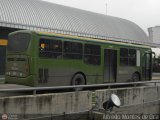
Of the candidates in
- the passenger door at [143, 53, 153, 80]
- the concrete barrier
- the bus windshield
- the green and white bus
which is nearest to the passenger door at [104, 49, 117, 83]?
the green and white bus

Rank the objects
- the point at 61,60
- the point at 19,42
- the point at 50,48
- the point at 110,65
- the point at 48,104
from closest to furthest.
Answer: the point at 48,104
the point at 50,48
the point at 19,42
the point at 61,60
the point at 110,65

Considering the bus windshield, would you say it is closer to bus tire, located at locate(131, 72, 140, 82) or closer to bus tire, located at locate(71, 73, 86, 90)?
bus tire, located at locate(71, 73, 86, 90)

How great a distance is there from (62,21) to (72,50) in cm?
2266

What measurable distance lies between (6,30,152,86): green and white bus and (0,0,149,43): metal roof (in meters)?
15.0

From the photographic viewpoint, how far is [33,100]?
9055 mm

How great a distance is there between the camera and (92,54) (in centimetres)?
1590

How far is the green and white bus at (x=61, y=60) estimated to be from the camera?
13.0 m

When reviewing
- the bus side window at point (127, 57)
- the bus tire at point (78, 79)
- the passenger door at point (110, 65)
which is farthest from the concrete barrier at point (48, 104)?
the bus side window at point (127, 57)

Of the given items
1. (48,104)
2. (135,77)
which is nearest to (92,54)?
(135,77)

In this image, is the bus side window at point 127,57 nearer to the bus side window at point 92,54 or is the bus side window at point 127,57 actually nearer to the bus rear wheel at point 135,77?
the bus rear wheel at point 135,77

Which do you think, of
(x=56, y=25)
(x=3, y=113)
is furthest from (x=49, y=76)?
(x=56, y=25)

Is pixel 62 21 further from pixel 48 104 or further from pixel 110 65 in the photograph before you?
pixel 48 104

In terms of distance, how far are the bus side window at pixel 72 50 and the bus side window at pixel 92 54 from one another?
0.47 metres

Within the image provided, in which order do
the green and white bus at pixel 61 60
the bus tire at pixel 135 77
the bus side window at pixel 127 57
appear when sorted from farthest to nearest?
the bus tire at pixel 135 77
the bus side window at pixel 127 57
the green and white bus at pixel 61 60
